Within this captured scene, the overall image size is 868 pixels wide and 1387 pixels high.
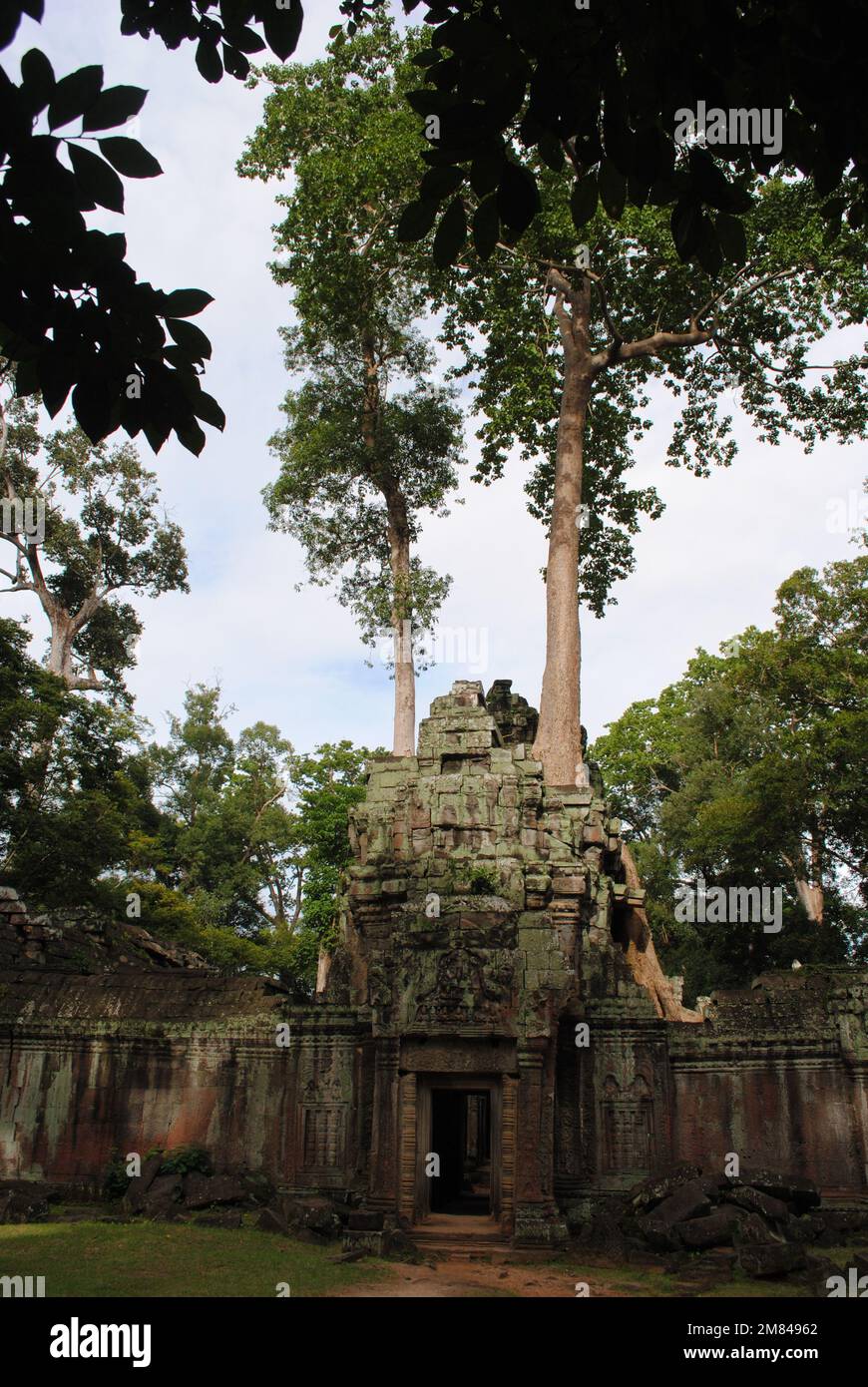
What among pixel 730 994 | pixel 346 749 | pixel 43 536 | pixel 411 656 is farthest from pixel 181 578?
pixel 730 994

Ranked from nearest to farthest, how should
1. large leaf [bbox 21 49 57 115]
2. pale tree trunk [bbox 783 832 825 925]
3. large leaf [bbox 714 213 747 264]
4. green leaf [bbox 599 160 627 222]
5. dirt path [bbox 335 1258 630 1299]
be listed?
1. large leaf [bbox 21 49 57 115]
2. large leaf [bbox 714 213 747 264]
3. green leaf [bbox 599 160 627 222]
4. dirt path [bbox 335 1258 630 1299]
5. pale tree trunk [bbox 783 832 825 925]

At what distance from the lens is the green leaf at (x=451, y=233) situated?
3.77 m

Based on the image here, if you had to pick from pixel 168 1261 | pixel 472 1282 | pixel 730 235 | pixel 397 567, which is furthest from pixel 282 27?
pixel 397 567

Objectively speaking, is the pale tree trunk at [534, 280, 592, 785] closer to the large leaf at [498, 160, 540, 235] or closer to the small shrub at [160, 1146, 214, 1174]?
the small shrub at [160, 1146, 214, 1174]

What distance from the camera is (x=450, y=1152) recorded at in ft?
48.5

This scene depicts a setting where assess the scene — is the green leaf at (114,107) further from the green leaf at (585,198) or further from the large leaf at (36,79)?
the green leaf at (585,198)

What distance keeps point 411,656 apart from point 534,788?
1140 centimetres

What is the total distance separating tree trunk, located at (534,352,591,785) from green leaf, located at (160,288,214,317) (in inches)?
643

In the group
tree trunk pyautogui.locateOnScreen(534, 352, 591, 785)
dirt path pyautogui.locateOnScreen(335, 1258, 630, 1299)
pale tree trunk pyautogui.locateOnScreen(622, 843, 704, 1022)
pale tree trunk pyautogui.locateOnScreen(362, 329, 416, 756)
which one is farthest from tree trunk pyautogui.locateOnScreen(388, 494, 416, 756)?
dirt path pyautogui.locateOnScreen(335, 1258, 630, 1299)

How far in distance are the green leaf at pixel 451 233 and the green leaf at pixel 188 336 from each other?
871mm

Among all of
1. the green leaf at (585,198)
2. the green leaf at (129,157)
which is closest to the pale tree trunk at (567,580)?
the green leaf at (585,198)

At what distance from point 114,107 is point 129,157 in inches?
5.8

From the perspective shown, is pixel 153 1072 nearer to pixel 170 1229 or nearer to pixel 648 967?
pixel 170 1229

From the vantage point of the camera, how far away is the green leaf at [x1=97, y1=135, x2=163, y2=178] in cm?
351
